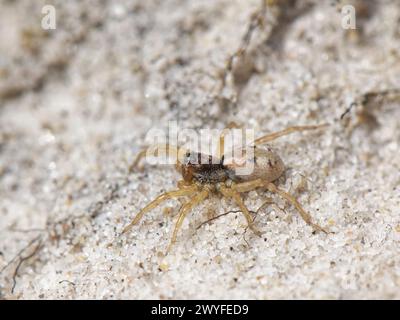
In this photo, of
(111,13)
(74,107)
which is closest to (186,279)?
(74,107)

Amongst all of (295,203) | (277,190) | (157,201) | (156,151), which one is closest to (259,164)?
(277,190)

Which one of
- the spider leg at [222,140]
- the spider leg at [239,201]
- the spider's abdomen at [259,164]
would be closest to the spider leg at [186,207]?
the spider leg at [239,201]

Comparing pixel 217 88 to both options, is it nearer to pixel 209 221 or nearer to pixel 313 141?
pixel 313 141

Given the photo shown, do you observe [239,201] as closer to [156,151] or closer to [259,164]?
[259,164]

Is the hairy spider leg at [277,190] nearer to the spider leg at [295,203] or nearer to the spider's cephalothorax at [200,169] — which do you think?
the spider leg at [295,203]

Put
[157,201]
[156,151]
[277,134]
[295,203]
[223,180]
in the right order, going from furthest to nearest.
→ [156,151] < [277,134] < [223,180] < [157,201] < [295,203]

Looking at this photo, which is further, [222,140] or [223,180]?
[222,140]

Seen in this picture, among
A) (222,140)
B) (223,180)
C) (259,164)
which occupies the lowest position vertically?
(223,180)
